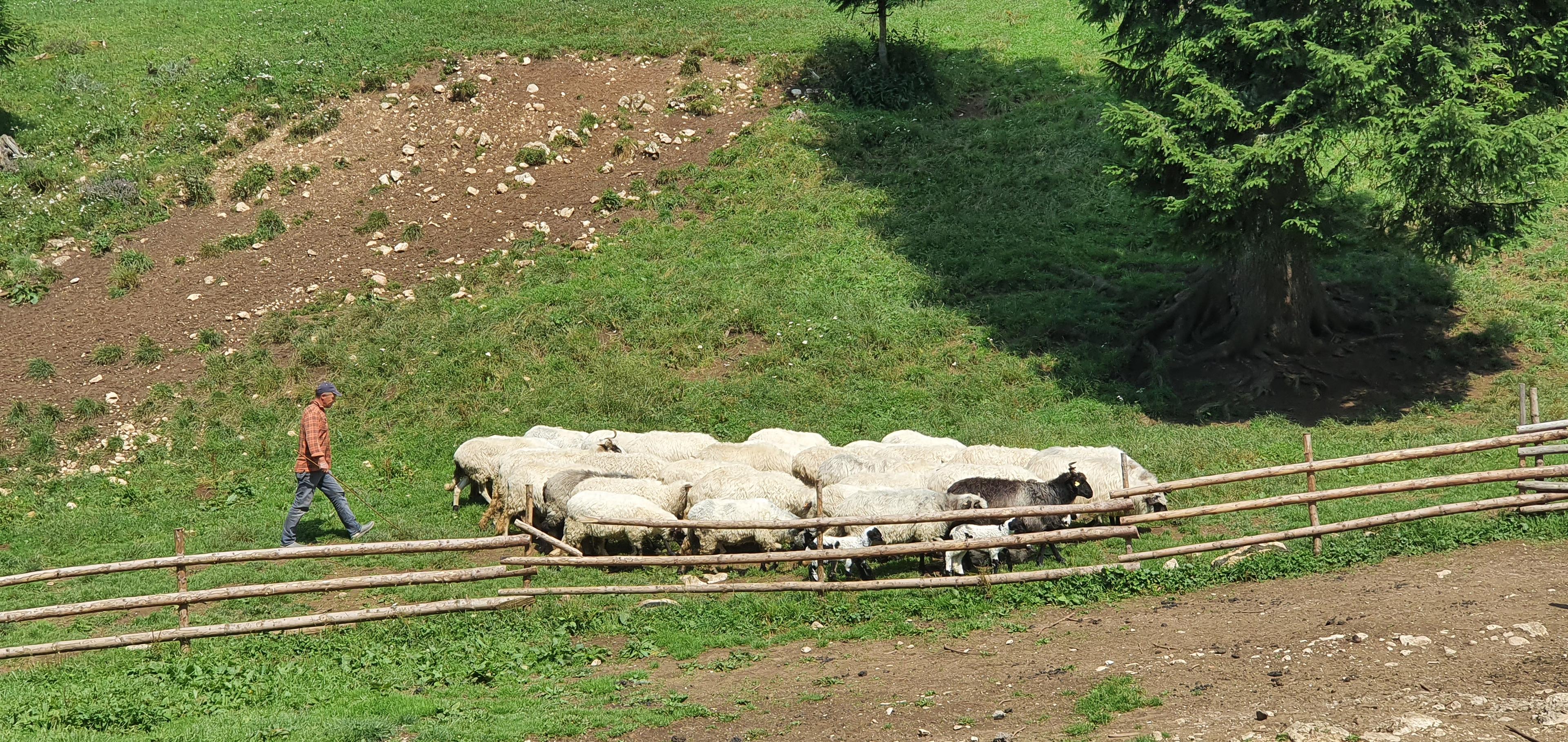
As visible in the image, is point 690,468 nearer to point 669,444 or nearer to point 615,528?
point 669,444

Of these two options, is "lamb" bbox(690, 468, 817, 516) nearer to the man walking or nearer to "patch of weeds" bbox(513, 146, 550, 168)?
the man walking

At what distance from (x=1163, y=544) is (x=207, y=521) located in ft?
43.1

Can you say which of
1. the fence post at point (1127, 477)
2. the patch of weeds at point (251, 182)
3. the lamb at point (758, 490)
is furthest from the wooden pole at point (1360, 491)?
the patch of weeds at point (251, 182)

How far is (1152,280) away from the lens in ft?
74.4

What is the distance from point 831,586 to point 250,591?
6111mm

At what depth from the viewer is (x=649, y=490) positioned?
15367mm

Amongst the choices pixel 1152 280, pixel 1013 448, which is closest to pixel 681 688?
pixel 1013 448

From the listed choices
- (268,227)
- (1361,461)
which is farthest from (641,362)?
(1361,461)

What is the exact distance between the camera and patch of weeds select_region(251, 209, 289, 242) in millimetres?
24781

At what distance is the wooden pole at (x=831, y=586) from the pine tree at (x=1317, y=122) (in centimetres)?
770

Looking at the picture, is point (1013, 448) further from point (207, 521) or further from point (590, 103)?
point (590, 103)

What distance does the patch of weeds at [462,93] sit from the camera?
28578 millimetres

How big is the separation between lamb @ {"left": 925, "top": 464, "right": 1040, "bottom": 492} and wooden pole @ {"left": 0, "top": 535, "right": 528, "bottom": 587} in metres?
5.46

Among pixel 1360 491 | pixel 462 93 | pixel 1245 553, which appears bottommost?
pixel 1245 553
